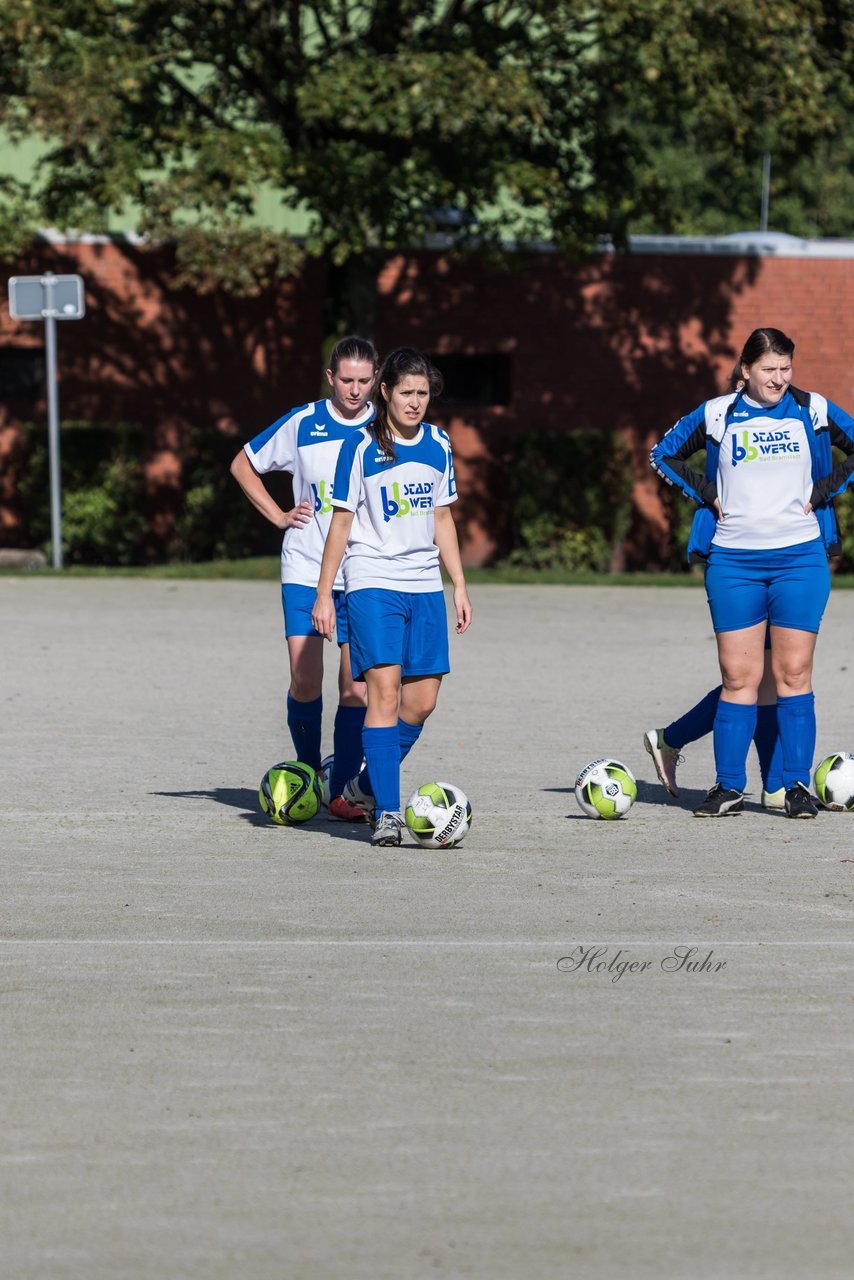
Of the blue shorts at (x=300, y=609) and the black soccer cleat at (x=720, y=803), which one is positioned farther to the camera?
the black soccer cleat at (x=720, y=803)

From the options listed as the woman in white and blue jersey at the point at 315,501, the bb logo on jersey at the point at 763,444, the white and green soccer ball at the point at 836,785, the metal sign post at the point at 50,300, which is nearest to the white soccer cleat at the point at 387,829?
the woman in white and blue jersey at the point at 315,501

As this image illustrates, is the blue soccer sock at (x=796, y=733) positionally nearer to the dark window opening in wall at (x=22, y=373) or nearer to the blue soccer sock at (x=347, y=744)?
the blue soccer sock at (x=347, y=744)

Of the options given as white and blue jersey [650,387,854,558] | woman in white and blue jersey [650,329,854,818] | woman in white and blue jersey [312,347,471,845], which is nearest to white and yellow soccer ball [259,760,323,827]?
woman in white and blue jersey [312,347,471,845]

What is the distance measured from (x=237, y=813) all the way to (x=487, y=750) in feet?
7.43

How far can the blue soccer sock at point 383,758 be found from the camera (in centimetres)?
846

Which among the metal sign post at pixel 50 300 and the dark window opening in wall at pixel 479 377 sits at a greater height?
the metal sign post at pixel 50 300

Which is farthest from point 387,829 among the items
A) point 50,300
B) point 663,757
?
point 50,300

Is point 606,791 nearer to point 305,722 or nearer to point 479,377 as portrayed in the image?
point 305,722

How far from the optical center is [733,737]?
9.20m

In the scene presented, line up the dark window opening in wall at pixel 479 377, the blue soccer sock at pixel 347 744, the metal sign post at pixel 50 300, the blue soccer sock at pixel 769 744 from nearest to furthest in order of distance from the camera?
the blue soccer sock at pixel 347 744 → the blue soccer sock at pixel 769 744 → the metal sign post at pixel 50 300 → the dark window opening in wall at pixel 479 377

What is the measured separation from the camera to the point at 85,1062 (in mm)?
5426

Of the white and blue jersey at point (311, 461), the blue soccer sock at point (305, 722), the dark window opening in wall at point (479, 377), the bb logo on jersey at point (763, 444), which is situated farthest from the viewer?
the dark window opening in wall at point (479, 377)

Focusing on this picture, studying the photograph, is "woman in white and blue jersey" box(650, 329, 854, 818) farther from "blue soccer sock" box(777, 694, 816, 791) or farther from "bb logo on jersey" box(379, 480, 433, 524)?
"bb logo on jersey" box(379, 480, 433, 524)

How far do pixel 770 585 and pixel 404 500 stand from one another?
1.80 m
